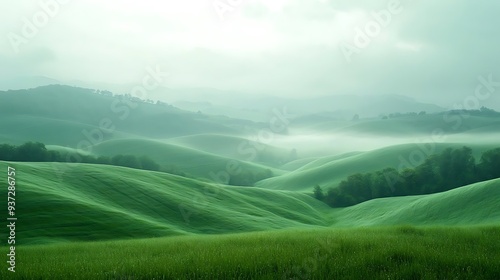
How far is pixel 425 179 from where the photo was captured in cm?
9938

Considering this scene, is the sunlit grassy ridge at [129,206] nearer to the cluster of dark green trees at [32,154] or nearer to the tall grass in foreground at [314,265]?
the tall grass in foreground at [314,265]

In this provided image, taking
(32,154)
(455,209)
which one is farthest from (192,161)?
(455,209)

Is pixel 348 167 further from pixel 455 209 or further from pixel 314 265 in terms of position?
pixel 314 265

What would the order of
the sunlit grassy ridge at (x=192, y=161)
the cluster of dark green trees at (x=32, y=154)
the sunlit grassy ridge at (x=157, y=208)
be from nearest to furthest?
the sunlit grassy ridge at (x=157, y=208)
the cluster of dark green trees at (x=32, y=154)
the sunlit grassy ridge at (x=192, y=161)

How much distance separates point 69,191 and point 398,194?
3152 inches

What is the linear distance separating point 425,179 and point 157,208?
74.5 m

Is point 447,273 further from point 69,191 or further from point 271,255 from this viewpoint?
point 69,191

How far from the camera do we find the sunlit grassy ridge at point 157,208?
36.1 metres

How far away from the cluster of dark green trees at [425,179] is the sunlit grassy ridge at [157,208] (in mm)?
25796

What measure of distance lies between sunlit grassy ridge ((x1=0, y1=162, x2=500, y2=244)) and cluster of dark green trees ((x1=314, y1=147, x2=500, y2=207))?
2580cm

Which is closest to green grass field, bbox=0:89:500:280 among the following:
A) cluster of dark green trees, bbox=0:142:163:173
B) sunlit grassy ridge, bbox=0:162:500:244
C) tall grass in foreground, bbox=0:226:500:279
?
tall grass in foreground, bbox=0:226:500:279

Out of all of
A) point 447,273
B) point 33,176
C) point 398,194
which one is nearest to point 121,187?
point 33,176

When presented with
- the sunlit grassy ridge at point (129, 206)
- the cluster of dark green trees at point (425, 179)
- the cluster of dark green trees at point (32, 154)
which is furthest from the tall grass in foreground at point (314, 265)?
the cluster of dark green trees at point (32, 154)

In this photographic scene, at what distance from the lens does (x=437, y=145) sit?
15862 cm
